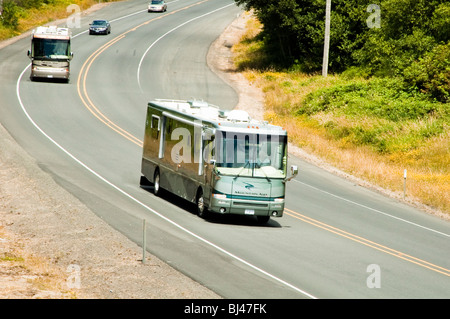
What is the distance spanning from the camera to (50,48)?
48188 mm

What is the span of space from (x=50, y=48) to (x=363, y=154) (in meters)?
22.4

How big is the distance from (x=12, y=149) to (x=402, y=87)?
2347 centimetres

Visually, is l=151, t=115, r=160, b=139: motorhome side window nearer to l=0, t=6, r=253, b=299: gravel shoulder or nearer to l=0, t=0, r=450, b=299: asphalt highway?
l=0, t=0, r=450, b=299: asphalt highway

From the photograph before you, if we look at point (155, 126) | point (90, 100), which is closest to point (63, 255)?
point (155, 126)

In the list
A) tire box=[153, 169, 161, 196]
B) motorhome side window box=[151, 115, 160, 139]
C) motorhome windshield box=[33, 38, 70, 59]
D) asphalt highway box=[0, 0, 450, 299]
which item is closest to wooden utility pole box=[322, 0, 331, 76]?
asphalt highway box=[0, 0, 450, 299]

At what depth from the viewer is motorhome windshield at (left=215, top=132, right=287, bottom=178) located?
71.9 feet

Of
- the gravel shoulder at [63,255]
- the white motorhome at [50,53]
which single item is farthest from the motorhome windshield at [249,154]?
the white motorhome at [50,53]

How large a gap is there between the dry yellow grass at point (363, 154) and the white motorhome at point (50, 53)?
1341 cm

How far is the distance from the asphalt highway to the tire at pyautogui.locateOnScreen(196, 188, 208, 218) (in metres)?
0.36

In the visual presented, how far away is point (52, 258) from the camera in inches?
696

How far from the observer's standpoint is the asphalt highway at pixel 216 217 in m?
16.7

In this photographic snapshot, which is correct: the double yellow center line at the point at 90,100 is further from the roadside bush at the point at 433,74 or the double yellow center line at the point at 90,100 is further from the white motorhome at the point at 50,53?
the roadside bush at the point at 433,74

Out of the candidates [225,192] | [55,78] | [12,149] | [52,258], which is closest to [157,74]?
[55,78]
